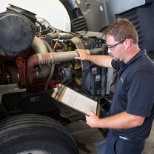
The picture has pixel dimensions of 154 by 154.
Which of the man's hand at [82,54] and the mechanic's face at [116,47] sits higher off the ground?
the mechanic's face at [116,47]

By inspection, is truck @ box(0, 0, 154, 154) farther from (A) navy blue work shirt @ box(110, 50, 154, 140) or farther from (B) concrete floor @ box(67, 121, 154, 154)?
(A) navy blue work shirt @ box(110, 50, 154, 140)

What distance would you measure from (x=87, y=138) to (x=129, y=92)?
4.82 feet

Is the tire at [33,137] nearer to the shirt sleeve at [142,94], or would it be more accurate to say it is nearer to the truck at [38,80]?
the truck at [38,80]

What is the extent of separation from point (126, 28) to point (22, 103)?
3.57ft

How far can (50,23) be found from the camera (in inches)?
119

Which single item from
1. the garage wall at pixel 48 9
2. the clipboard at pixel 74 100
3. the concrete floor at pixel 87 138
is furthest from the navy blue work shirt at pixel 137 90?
the garage wall at pixel 48 9

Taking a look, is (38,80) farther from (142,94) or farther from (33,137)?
(142,94)

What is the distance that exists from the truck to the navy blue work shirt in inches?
20.9

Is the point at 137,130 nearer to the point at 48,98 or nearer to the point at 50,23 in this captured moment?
the point at 48,98

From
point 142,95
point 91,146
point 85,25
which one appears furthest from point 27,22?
point 85,25

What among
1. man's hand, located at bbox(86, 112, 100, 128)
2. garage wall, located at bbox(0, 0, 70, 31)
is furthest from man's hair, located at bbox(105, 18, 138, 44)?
garage wall, located at bbox(0, 0, 70, 31)

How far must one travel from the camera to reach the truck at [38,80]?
6.02 ft

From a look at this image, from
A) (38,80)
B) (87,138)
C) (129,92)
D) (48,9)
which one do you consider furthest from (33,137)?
(48,9)

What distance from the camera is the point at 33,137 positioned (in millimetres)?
1873
